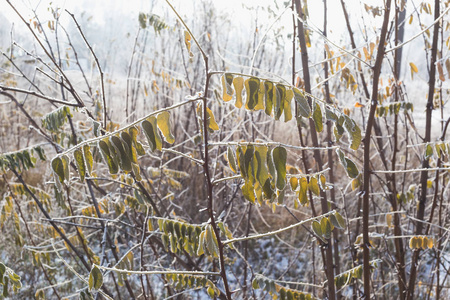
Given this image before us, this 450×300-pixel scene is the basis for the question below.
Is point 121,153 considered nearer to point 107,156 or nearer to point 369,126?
point 107,156

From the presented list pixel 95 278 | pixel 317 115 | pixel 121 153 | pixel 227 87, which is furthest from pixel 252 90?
pixel 95 278

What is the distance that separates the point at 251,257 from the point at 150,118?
361 centimetres

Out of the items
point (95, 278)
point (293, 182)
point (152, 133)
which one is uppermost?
point (152, 133)

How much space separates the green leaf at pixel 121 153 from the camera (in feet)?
2.60

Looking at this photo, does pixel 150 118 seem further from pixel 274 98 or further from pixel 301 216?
pixel 301 216

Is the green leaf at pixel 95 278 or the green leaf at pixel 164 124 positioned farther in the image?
the green leaf at pixel 95 278

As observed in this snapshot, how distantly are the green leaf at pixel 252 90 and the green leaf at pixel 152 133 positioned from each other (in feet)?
0.59

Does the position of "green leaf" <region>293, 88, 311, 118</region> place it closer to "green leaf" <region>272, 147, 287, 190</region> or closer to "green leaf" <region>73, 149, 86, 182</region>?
"green leaf" <region>272, 147, 287, 190</region>

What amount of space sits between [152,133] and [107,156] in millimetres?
94

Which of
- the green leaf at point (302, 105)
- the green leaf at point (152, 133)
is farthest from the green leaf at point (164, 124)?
the green leaf at point (302, 105)

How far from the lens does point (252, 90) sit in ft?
2.68

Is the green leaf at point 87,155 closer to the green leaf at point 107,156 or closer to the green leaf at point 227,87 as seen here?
the green leaf at point 107,156

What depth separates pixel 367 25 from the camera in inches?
91.8

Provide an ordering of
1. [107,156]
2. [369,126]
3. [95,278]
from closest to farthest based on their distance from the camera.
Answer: [107,156], [95,278], [369,126]
